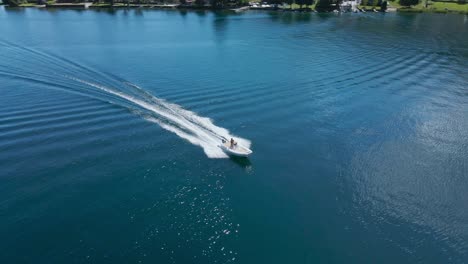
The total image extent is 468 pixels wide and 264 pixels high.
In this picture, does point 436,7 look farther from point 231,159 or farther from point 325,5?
point 231,159

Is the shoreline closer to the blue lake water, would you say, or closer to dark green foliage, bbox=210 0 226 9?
dark green foliage, bbox=210 0 226 9

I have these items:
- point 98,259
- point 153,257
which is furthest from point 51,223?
point 153,257

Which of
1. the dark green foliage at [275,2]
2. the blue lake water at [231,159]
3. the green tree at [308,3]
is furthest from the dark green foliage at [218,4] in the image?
the blue lake water at [231,159]

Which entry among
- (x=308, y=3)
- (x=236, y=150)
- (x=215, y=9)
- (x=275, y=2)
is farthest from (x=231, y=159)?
(x=275, y=2)

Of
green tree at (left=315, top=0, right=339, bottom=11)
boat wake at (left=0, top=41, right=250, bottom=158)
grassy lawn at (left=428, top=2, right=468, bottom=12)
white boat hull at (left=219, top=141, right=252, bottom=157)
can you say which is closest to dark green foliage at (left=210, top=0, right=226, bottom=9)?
green tree at (left=315, top=0, right=339, bottom=11)

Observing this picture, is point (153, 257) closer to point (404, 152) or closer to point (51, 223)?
point (51, 223)

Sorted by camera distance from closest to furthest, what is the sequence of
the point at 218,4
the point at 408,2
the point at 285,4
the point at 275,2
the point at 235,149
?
the point at 235,149 < the point at 218,4 < the point at 275,2 < the point at 408,2 < the point at 285,4
